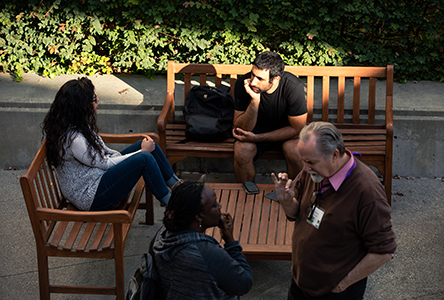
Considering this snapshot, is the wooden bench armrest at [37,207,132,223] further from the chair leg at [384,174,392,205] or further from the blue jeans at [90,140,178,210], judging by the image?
the chair leg at [384,174,392,205]

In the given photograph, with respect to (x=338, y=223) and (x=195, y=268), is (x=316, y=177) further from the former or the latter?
(x=195, y=268)

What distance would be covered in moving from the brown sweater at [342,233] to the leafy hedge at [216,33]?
4.35m

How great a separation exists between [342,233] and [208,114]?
289 centimetres

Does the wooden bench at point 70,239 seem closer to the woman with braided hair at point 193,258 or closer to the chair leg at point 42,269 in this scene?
the chair leg at point 42,269

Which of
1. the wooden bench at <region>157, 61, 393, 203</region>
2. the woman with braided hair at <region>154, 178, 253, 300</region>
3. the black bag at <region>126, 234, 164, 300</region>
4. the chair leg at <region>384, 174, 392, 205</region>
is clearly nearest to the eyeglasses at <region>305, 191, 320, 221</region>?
the woman with braided hair at <region>154, 178, 253, 300</region>

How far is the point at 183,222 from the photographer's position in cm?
211

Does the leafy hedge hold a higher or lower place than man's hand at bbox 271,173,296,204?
higher

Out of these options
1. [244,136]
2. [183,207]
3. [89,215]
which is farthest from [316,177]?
[244,136]

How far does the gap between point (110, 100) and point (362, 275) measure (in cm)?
418

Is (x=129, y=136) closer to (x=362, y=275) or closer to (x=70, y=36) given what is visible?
(x=362, y=275)

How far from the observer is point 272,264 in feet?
12.8

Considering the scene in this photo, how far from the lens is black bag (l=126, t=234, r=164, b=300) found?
204cm

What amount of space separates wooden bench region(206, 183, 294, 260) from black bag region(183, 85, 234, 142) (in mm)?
774

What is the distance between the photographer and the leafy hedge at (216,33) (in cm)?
630
